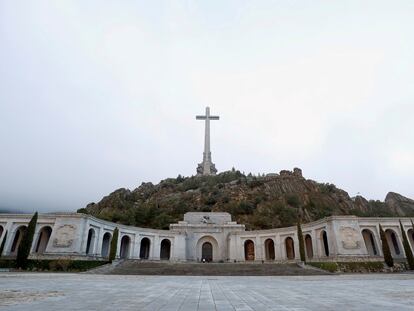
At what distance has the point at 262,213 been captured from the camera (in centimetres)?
6284

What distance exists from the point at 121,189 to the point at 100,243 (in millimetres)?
46182

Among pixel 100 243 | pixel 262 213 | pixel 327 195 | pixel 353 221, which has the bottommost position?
pixel 100 243

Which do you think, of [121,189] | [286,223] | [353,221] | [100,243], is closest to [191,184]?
[121,189]

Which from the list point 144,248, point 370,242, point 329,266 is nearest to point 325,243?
point 370,242

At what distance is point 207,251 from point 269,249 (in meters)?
10.0

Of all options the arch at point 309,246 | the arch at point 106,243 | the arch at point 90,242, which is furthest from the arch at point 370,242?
the arch at point 90,242

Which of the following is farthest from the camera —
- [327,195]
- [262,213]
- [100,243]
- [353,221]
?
[327,195]

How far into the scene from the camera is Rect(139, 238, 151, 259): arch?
43184 millimetres

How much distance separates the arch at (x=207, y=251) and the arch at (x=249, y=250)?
563 centimetres

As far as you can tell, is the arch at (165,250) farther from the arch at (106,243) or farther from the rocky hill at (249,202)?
the arch at (106,243)

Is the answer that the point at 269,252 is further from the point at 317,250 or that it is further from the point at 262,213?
the point at 262,213

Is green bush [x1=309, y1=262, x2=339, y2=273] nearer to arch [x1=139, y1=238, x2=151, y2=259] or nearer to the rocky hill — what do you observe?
arch [x1=139, y1=238, x2=151, y2=259]

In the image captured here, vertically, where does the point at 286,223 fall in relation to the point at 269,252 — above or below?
above

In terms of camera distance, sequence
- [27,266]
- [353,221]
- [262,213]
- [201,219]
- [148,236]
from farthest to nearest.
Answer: [262,213], [201,219], [148,236], [353,221], [27,266]
